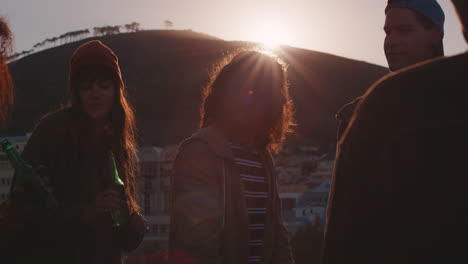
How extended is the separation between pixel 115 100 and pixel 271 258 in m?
1.29

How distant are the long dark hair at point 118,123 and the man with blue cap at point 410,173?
8.11 feet

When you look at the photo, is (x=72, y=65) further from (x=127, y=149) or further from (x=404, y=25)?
(x=404, y=25)

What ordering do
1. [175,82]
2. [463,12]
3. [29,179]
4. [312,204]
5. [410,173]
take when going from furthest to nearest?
[175,82], [312,204], [29,179], [463,12], [410,173]

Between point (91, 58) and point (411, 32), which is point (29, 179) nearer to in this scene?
point (91, 58)

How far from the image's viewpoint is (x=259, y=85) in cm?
345

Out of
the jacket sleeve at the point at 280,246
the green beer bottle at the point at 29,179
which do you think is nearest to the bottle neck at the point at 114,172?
the green beer bottle at the point at 29,179

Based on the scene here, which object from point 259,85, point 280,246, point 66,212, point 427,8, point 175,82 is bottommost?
point 175,82

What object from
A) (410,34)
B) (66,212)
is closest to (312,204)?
(410,34)

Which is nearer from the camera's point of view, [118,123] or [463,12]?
[463,12]

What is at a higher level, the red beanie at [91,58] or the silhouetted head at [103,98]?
the red beanie at [91,58]

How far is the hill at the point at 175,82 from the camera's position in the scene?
10394cm

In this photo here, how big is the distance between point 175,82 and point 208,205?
109 metres

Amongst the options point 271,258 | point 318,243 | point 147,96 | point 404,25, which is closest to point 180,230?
point 271,258

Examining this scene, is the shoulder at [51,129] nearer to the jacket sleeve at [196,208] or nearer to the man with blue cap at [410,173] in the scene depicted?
the jacket sleeve at [196,208]
